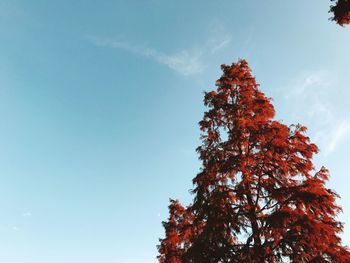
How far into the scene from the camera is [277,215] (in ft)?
42.3

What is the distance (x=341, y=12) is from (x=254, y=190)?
8.78 metres

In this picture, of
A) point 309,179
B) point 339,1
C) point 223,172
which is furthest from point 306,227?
point 339,1

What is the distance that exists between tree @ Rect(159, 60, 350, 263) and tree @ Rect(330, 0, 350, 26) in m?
7.03

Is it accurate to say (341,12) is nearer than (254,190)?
Yes

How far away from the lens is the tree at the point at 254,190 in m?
12.6

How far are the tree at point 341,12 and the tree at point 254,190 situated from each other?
277 inches

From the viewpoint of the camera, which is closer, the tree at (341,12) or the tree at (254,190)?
the tree at (341,12)

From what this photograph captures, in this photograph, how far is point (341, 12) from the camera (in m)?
8.55

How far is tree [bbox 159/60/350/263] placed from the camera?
12.6 metres

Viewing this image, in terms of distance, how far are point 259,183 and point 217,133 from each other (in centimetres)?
385

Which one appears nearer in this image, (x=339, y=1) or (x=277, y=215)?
(x=339, y=1)

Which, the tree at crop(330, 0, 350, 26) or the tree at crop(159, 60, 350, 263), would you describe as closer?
the tree at crop(330, 0, 350, 26)

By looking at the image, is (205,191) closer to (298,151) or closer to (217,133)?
(217,133)

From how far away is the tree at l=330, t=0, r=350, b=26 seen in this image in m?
8.45
